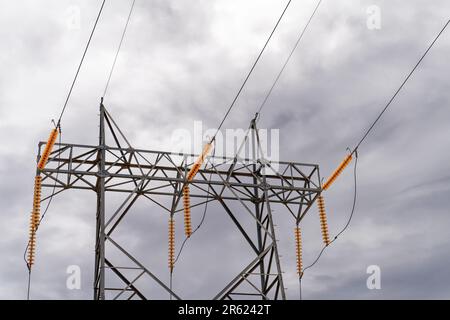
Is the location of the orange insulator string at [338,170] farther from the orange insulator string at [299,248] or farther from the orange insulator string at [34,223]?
the orange insulator string at [34,223]

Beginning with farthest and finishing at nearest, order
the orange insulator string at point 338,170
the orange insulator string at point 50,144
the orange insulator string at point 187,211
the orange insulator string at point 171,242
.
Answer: the orange insulator string at point 171,242
the orange insulator string at point 187,211
the orange insulator string at point 338,170
the orange insulator string at point 50,144

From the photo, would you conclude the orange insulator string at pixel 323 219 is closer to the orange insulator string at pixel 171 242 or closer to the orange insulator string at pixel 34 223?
the orange insulator string at pixel 171 242

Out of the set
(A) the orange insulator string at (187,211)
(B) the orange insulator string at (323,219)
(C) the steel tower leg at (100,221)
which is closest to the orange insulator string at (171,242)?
(A) the orange insulator string at (187,211)

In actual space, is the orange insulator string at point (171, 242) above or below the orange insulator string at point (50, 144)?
below

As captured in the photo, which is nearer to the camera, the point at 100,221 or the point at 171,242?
the point at 100,221

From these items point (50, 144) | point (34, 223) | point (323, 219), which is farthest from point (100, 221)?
point (323, 219)

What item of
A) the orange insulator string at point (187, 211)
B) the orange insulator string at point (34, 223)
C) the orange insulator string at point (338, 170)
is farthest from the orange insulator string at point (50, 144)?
the orange insulator string at point (338, 170)

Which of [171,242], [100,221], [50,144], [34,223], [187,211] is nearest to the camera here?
[50,144]

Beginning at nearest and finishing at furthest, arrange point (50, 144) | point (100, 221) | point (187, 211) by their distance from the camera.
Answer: point (50, 144) < point (100, 221) < point (187, 211)

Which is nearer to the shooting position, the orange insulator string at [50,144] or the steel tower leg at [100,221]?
the orange insulator string at [50,144]

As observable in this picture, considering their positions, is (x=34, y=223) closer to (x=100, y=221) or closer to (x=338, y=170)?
(x=100, y=221)

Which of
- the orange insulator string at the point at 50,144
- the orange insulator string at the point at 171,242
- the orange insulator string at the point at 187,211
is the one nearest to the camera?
the orange insulator string at the point at 50,144
